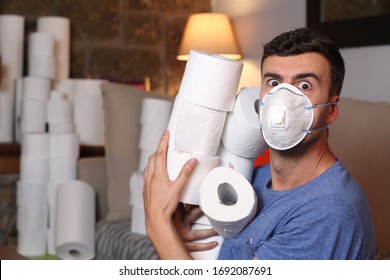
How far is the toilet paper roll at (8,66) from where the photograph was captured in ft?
8.75

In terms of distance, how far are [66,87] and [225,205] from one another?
1.81 meters


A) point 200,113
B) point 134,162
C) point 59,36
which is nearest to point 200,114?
point 200,113

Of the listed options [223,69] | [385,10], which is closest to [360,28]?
[385,10]

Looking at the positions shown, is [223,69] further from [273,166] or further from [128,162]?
[128,162]

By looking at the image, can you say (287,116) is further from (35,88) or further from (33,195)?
(35,88)

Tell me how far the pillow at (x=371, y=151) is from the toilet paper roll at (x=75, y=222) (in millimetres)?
882

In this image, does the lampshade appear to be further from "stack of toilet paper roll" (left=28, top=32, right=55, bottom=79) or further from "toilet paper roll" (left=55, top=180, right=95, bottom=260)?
"toilet paper roll" (left=55, top=180, right=95, bottom=260)

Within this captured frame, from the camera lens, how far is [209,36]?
10.0 ft

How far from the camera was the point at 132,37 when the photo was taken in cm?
326

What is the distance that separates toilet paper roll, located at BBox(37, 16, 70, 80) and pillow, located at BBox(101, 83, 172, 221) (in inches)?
20.1

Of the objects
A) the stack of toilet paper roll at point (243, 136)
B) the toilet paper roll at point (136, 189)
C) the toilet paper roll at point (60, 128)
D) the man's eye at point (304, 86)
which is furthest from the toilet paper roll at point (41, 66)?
the man's eye at point (304, 86)

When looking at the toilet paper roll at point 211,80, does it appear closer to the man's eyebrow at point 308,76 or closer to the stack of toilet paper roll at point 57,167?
the man's eyebrow at point 308,76

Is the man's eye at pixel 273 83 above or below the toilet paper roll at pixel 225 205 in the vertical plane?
above

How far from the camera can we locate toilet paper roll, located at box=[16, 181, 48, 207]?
241 cm
